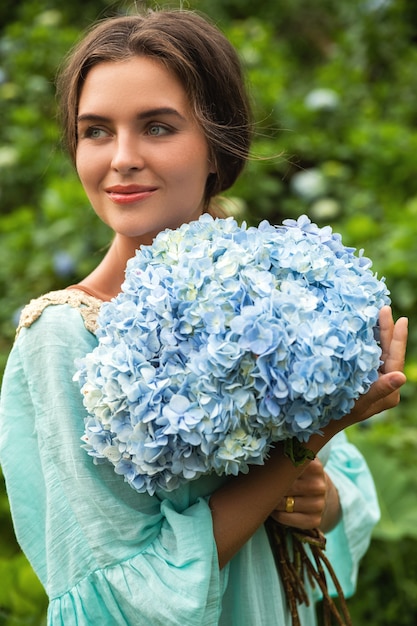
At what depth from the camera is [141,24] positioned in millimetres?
1619

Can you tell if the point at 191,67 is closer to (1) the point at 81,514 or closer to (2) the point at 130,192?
(2) the point at 130,192

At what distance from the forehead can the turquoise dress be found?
0.39m

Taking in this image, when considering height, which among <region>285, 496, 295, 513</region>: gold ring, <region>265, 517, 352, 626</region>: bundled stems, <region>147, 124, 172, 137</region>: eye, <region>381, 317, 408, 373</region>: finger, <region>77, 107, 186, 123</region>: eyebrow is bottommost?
<region>265, 517, 352, 626</region>: bundled stems

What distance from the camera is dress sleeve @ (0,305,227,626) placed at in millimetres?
1375

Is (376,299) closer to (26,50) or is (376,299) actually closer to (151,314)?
(151,314)

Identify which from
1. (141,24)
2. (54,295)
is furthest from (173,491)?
(141,24)

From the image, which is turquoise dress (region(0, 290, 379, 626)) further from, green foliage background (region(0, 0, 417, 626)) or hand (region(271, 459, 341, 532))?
green foliage background (region(0, 0, 417, 626))

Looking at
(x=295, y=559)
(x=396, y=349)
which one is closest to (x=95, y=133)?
(x=396, y=349)

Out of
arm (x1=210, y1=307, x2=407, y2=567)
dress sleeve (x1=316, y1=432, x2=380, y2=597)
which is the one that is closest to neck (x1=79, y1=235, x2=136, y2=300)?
arm (x1=210, y1=307, x2=407, y2=567)

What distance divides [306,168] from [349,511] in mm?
3441

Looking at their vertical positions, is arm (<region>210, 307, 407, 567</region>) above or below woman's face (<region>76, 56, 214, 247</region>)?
below

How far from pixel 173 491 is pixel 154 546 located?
105 mm

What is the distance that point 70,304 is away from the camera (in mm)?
1527

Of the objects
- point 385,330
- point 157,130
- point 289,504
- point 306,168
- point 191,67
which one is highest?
point 306,168
